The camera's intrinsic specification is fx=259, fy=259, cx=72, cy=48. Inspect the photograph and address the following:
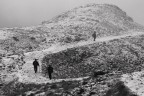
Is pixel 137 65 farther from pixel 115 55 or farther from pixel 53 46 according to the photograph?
pixel 53 46

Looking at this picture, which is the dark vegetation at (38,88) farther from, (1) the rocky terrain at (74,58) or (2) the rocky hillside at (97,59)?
(2) the rocky hillside at (97,59)

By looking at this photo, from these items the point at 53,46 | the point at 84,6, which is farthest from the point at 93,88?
the point at 84,6

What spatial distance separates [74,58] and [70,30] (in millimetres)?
22282

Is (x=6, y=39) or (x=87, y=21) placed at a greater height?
(x=87, y=21)

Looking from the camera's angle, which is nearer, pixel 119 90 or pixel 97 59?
pixel 119 90

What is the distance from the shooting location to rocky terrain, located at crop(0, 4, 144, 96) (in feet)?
85.9

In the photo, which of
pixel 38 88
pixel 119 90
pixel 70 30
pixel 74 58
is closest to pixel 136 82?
pixel 119 90

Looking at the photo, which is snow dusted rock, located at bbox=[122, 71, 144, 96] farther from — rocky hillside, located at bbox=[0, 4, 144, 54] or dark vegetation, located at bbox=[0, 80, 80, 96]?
rocky hillside, located at bbox=[0, 4, 144, 54]

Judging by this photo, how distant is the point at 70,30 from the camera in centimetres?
6669

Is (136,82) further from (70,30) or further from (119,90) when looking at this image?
(70,30)

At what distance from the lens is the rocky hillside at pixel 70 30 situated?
186ft

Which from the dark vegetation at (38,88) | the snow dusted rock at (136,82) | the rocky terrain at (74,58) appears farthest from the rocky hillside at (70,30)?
the snow dusted rock at (136,82)

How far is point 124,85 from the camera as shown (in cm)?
2291

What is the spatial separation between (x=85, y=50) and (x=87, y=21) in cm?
2817
